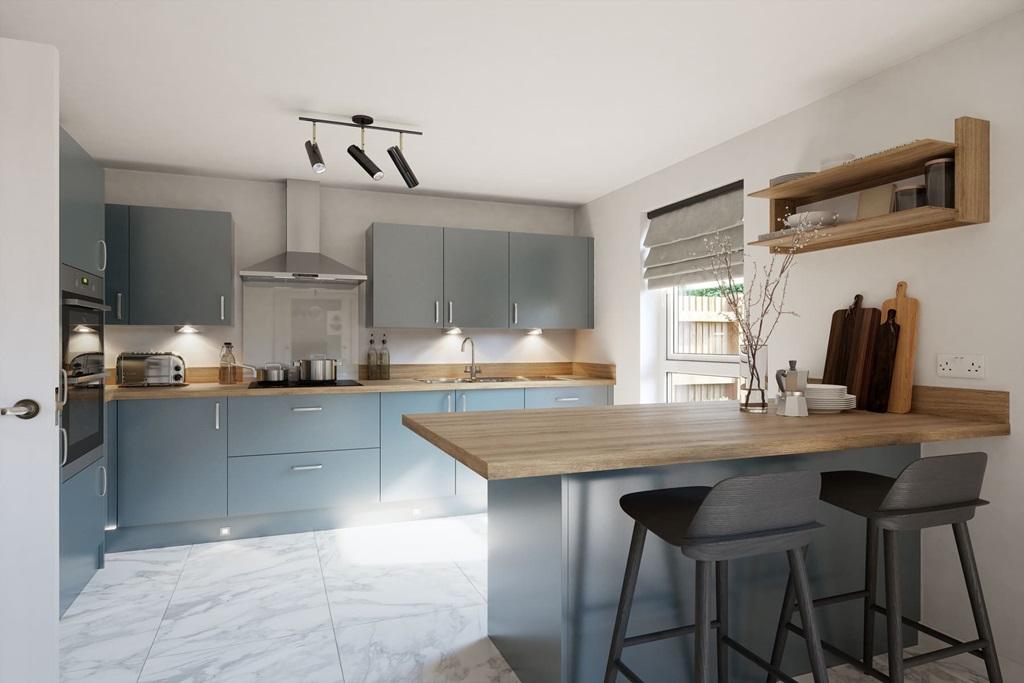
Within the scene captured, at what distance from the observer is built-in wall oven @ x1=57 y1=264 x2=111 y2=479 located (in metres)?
2.55

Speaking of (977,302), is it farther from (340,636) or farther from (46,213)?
(46,213)

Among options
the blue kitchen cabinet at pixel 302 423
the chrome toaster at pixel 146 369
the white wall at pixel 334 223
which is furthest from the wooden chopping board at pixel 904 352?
the chrome toaster at pixel 146 369

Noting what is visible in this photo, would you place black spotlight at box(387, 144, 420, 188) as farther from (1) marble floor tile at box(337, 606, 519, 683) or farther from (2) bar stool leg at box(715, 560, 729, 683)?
(2) bar stool leg at box(715, 560, 729, 683)

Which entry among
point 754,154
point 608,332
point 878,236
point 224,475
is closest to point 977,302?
point 878,236

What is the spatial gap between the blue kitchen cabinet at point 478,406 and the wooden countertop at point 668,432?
5.92ft

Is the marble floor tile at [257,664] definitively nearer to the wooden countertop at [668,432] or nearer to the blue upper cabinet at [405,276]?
the wooden countertop at [668,432]

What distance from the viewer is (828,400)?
2.41 metres

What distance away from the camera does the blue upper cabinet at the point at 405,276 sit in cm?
429

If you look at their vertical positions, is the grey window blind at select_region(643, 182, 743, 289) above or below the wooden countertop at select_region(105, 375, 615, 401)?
above

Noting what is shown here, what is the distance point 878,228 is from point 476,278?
2.75m

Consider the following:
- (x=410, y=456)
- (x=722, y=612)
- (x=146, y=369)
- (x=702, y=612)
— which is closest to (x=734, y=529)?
(x=702, y=612)

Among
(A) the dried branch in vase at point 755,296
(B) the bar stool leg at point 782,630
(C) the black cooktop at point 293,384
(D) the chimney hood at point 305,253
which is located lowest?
(B) the bar stool leg at point 782,630

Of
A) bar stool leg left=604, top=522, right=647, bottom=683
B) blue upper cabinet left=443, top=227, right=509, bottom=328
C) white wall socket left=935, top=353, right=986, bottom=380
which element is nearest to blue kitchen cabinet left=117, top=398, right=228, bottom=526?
blue upper cabinet left=443, top=227, right=509, bottom=328

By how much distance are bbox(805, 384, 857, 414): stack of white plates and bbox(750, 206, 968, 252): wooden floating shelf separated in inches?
24.2
